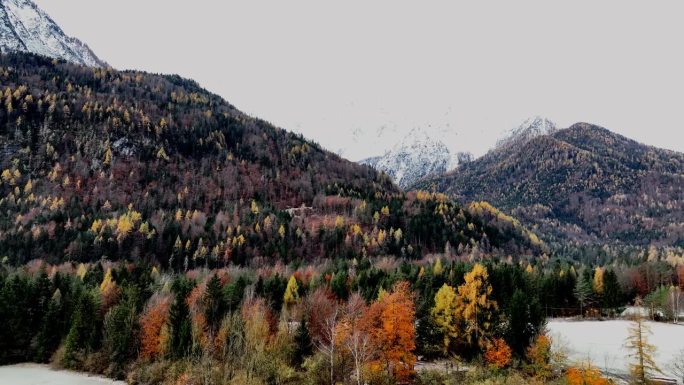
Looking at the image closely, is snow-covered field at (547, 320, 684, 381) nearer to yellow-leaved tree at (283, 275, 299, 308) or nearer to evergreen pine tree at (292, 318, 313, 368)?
evergreen pine tree at (292, 318, 313, 368)

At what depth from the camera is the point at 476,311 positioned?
240ft

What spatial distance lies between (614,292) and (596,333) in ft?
81.9

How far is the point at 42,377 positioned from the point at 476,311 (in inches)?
2394

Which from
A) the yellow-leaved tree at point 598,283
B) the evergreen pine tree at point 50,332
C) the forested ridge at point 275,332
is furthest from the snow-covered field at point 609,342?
the evergreen pine tree at point 50,332

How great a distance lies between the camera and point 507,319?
7531 centimetres

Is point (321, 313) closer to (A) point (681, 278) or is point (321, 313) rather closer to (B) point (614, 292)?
(B) point (614, 292)

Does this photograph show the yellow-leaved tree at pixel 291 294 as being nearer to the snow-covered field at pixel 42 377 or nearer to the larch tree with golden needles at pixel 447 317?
the larch tree with golden needles at pixel 447 317

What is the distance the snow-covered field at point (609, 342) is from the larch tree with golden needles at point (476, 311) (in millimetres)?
14575

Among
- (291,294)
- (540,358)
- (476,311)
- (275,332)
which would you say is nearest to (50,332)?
(275,332)

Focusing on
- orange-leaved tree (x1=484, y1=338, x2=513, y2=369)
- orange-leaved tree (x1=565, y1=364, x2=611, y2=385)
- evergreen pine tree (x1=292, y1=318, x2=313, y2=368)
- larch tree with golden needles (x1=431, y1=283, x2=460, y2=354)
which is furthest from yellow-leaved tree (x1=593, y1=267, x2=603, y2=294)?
evergreen pine tree (x1=292, y1=318, x2=313, y2=368)

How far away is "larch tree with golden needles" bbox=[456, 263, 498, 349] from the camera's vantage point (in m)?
72.4

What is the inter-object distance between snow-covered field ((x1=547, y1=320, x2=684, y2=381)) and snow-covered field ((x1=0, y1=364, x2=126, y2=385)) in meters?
68.2

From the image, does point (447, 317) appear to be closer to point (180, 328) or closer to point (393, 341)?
point (393, 341)

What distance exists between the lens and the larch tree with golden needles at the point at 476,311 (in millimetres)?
72375
